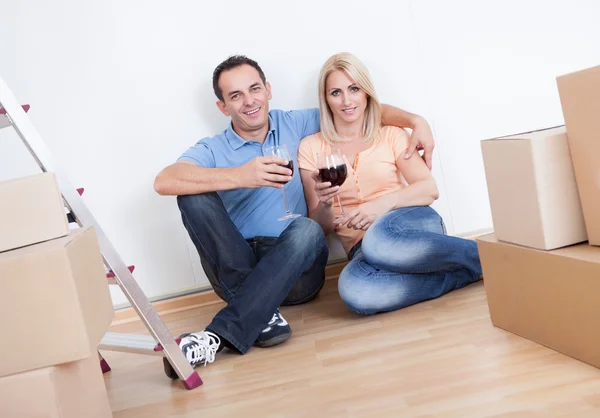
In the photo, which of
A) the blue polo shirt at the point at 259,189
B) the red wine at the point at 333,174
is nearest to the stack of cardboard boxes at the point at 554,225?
the red wine at the point at 333,174

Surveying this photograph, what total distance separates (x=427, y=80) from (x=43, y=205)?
1.87m

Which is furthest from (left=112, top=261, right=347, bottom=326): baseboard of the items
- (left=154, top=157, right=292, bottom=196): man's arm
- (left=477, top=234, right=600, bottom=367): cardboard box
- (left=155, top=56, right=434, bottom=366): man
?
(left=477, top=234, right=600, bottom=367): cardboard box

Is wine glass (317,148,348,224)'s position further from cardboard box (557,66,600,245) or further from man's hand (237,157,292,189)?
cardboard box (557,66,600,245)

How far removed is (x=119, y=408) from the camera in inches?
76.9

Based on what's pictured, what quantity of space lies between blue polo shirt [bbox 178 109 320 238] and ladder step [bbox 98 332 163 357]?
73 centimetres

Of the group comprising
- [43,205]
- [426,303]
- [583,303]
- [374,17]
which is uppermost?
[374,17]

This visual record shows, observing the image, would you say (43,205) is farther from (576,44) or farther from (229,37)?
(576,44)

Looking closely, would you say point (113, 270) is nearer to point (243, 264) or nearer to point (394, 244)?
point (243, 264)

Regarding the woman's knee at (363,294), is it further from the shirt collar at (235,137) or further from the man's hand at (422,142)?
the shirt collar at (235,137)

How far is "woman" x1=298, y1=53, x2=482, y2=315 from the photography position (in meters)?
2.38

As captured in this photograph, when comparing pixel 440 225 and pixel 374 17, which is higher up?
pixel 374 17

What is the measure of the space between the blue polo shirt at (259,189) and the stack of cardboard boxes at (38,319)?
46.0 inches

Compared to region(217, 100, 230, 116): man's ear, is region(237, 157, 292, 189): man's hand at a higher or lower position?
lower

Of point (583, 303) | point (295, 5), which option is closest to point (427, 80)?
point (295, 5)
